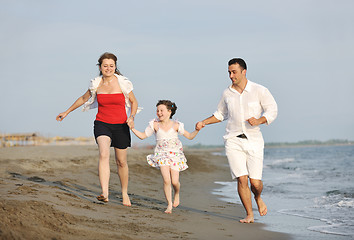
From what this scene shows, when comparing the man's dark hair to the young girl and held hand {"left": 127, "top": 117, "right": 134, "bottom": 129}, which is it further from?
held hand {"left": 127, "top": 117, "right": 134, "bottom": 129}

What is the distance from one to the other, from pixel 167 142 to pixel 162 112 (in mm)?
437

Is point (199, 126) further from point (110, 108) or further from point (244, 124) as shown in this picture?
point (110, 108)

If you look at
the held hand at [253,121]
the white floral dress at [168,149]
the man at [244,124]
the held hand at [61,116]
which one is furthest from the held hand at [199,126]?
the held hand at [61,116]

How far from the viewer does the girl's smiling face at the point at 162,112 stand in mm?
6777

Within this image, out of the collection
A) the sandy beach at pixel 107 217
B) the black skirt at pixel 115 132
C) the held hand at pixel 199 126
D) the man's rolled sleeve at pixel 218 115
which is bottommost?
the sandy beach at pixel 107 217

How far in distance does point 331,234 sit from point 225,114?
201 centimetres

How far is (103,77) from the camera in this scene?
690 cm

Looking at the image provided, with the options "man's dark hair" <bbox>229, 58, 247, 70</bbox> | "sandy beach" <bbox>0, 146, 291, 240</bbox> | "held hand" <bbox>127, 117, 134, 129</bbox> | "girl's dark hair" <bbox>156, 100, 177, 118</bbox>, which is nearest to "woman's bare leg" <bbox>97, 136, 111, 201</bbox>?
"sandy beach" <bbox>0, 146, 291, 240</bbox>

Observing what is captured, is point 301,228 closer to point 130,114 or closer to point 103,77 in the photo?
point 130,114

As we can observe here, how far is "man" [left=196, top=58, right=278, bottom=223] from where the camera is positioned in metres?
5.92

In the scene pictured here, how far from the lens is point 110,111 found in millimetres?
6750

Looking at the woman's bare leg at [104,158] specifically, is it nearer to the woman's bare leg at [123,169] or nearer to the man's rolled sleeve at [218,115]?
the woman's bare leg at [123,169]

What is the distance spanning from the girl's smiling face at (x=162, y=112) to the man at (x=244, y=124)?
109 centimetres

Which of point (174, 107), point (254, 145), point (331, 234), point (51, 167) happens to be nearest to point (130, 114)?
point (174, 107)
